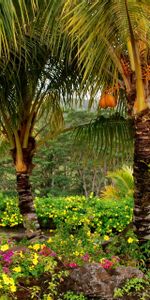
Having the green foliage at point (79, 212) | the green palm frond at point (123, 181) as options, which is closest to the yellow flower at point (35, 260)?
the green foliage at point (79, 212)

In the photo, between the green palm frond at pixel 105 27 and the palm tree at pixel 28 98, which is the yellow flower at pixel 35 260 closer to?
the green palm frond at pixel 105 27

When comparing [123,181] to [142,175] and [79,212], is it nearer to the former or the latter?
[79,212]

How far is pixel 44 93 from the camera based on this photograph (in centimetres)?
644

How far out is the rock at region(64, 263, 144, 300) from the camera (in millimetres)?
3326

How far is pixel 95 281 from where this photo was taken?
11.0ft

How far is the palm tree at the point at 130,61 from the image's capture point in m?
3.84

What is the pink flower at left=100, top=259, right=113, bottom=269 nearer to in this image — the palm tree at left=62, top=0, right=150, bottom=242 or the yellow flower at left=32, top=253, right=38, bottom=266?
the yellow flower at left=32, top=253, right=38, bottom=266

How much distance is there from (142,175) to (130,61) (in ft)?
4.02

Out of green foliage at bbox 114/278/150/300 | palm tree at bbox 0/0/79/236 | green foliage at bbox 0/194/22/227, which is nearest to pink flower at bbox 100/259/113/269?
green foliage at bbox 114/278/150/300

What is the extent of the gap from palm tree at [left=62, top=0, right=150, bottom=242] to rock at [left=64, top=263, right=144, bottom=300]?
0.97 m

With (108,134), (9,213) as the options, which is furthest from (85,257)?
(9,213)

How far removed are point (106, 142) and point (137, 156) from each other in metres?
1.77

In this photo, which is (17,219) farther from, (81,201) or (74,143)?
(74,143)

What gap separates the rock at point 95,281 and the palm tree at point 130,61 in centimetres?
97
